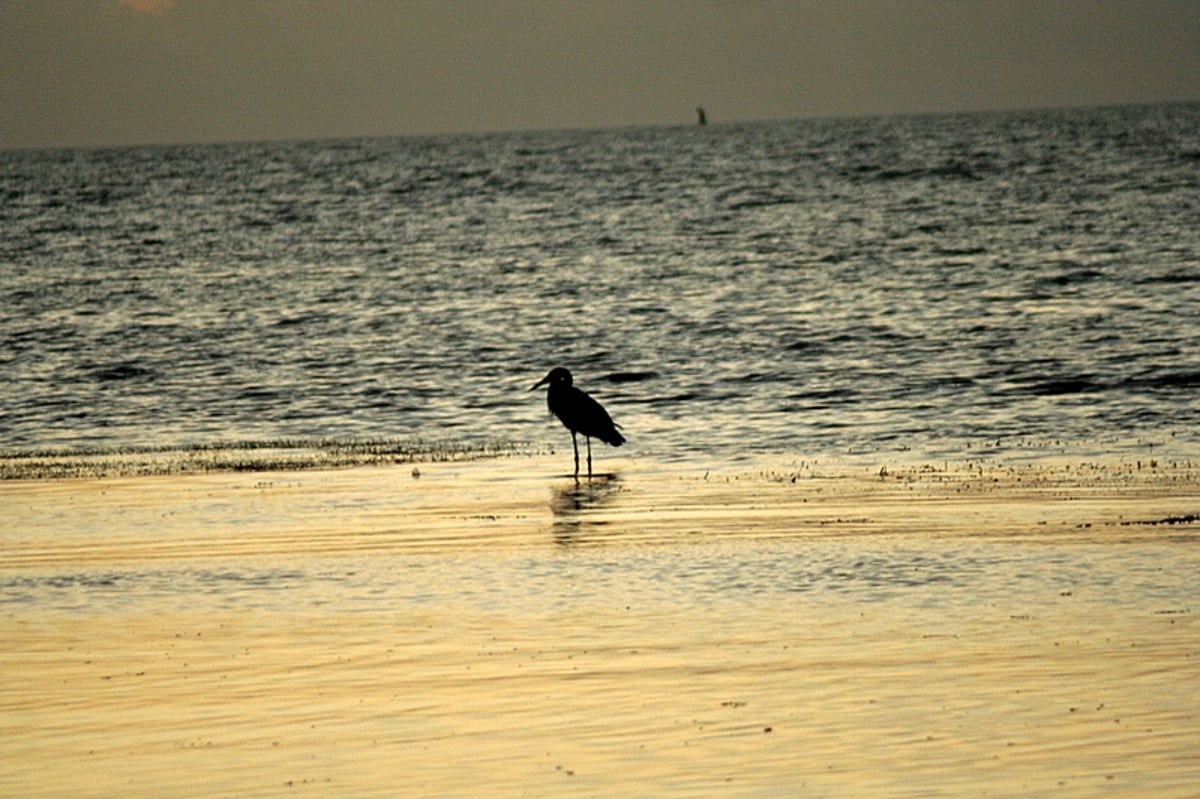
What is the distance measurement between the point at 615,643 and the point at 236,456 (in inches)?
401

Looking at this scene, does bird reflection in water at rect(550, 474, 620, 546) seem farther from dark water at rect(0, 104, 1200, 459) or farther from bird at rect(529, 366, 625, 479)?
dark water at rect(0, 104, 1200, 459)

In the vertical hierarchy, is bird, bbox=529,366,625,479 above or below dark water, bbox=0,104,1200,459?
below

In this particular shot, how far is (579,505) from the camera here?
49.7 ft

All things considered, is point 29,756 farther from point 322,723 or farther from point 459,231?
point 459,231

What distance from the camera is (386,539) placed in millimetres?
13336

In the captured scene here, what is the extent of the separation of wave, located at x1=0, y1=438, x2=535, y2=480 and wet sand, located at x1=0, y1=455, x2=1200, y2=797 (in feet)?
7.62

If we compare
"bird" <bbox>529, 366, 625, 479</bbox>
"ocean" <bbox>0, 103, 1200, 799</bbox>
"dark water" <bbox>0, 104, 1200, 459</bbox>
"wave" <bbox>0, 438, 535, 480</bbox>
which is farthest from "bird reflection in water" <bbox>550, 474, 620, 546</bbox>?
"wave" <bbox>0, 438, 535, 480</bbox>

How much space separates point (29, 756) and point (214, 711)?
3.01ft

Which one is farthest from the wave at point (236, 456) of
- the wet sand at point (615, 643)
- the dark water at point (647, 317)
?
the wet sand at point (615, 643)

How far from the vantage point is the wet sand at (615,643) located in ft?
24.7

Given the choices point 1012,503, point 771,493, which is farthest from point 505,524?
point 1012,503

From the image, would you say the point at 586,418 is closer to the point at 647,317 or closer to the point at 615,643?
the point at 615,643

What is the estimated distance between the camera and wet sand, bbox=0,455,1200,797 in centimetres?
754

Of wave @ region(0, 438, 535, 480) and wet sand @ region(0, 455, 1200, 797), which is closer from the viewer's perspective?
wet sand @ region(0, 455, 1200, 797)
